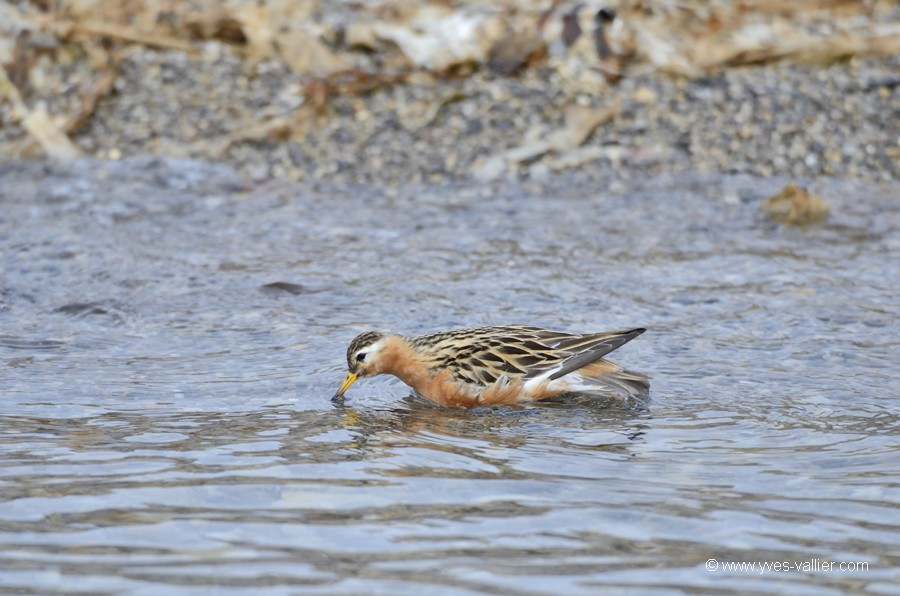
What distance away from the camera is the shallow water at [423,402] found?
5832mm

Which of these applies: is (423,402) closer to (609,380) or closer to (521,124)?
(609,380)

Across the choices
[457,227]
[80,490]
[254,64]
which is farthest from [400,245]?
[80,490]

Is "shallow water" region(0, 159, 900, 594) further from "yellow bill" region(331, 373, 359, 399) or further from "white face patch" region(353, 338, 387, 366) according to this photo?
"white face patch" region(353, 338, 387, 366)

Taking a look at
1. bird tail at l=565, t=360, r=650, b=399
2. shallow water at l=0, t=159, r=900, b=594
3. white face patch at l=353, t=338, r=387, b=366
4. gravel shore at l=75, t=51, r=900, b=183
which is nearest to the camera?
shallow water at l=0, t=159, r=900, b=594

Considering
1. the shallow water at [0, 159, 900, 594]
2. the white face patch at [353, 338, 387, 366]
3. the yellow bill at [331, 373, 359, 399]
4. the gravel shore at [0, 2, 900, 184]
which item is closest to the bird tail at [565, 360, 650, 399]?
the shallow water at [0, 159, 900, 594]

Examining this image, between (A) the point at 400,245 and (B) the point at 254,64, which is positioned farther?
(B) the point at 254,64

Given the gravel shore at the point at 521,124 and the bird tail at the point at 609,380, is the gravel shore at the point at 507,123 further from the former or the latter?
the bird tail at the point at 609,380

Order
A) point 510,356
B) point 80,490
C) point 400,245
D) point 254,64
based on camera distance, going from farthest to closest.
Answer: point 254,64, point 400,245, point 510,356, point 80,490

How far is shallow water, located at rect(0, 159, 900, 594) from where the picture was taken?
19.1 feet

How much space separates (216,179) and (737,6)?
659cm

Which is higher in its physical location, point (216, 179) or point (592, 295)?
point (216, 179)

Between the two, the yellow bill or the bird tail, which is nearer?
the bird tail

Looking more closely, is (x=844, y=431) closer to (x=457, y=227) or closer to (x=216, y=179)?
(x=457, y=227)

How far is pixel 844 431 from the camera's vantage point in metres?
7.48
